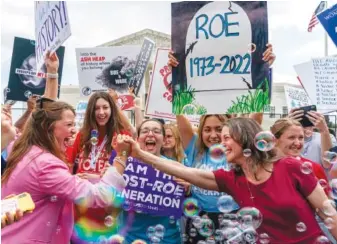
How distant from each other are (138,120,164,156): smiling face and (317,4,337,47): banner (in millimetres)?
1971

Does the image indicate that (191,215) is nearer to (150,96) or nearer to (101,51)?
(150,96)

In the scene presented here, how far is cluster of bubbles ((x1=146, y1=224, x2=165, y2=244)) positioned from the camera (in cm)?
343

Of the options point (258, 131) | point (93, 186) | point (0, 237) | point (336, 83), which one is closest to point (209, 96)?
point (258, 131)

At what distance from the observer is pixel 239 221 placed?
10.1 feet

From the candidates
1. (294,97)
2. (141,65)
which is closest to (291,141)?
(141,65)

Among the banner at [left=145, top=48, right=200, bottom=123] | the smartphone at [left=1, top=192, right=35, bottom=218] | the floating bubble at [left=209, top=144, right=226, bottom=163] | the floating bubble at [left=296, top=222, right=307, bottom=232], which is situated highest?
the banner at [left=145, top=48, right=200, bottom=123]

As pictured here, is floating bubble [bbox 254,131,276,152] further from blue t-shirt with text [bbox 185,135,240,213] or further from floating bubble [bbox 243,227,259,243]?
blue t-shirt with text [bbox 185,135,240,213]

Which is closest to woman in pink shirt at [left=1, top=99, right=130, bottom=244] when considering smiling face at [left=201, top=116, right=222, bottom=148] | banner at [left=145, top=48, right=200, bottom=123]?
smiling face at [left=201, top=116, right=222, bottom=148]

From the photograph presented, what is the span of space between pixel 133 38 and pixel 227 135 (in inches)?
813

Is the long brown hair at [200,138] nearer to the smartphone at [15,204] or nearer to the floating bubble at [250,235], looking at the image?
the floating bubble at [250,235]

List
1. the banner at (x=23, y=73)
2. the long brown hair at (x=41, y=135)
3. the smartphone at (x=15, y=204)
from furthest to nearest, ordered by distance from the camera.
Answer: the banner at (x=23, y=73)
the long brown hair at (x=41, y=135)
the smartphone at (x=15, y=204)

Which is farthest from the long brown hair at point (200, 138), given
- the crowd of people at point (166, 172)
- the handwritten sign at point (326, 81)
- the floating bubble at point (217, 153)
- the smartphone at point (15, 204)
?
the handwritten sign at point (326, 81)

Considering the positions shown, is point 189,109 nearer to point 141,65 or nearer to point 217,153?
point 217,153

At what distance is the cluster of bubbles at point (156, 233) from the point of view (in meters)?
3.43
